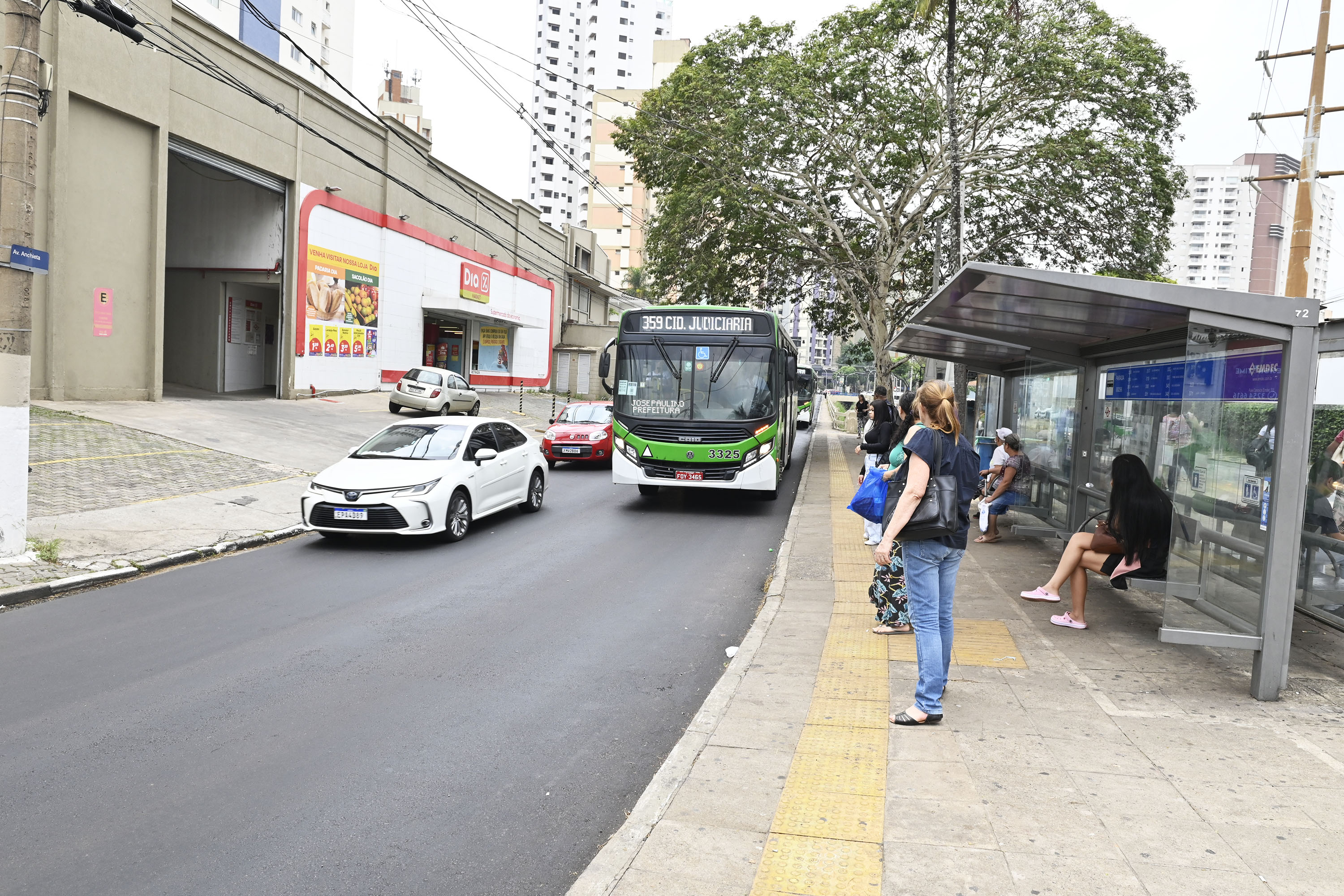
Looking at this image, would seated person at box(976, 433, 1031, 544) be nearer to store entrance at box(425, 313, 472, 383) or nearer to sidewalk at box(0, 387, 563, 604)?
sidewalk at box(0, 387, 563, 604)

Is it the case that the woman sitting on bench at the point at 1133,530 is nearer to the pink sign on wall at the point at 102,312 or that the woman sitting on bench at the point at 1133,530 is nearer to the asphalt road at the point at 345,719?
the asphalt road at the point at 345,719

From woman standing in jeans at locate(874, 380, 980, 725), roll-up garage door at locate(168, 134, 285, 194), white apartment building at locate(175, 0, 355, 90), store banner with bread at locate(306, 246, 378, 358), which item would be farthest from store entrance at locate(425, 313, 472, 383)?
woman standing in jeans at locate(874, 380, 980, 725)

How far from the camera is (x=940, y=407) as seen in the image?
16.5 ft

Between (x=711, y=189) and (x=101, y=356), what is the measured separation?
14.7m

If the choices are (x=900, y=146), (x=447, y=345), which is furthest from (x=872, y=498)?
(x=447, y=345)

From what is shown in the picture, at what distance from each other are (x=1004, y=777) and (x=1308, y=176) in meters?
20.9

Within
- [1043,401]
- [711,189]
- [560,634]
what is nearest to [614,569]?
[560,634]

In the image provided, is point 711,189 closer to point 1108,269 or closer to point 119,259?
point 1108,269

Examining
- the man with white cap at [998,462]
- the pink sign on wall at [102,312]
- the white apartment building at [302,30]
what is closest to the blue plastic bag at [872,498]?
the man with white cap at [998,462]

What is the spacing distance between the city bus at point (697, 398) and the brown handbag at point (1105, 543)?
717cm

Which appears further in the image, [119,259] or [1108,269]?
[1108,269]

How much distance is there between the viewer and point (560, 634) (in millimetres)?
6891

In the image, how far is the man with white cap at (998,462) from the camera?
11.2 m

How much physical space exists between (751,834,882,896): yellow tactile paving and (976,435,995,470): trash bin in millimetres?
11560
